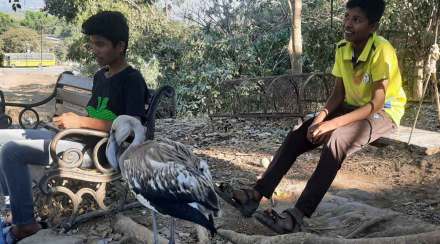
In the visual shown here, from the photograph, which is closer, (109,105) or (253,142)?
(109,105)

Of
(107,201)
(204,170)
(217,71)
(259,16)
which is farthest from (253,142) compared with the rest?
(259,16)

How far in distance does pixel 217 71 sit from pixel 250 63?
0.91 m

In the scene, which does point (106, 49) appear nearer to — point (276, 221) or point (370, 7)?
point (276, 221)

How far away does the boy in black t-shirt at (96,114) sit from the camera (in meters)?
3.53

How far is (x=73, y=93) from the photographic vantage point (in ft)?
16.7

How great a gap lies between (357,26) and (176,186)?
1634 millimetres

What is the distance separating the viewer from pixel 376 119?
11.2ft

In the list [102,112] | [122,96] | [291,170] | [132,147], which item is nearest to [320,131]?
[132,147]

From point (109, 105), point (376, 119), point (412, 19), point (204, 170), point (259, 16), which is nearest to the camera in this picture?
point (204, 170)

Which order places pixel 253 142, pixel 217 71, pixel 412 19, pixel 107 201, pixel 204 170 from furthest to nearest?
1. pixel 217 71
2. pixel 412 19
3. pixel 253 142
4. pixel 107 201
5. pixel 204 170

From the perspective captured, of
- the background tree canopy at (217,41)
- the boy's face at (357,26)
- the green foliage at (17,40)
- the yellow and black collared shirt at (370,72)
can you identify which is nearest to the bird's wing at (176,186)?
the yellow and black collared shirt at (370,72)

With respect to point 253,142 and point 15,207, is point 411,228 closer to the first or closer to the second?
point 15,207

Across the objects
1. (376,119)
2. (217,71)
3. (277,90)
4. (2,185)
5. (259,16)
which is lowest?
(2,185)

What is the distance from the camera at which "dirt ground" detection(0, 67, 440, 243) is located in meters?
3.80
